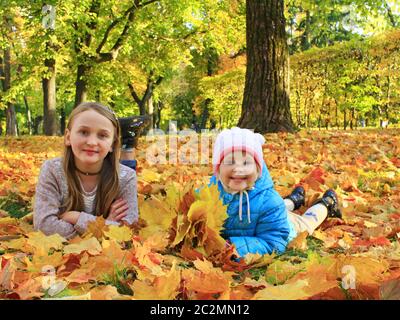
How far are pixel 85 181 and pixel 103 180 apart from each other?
11 cm

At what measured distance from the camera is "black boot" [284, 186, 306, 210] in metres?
3.45

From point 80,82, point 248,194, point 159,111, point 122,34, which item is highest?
point 122,34

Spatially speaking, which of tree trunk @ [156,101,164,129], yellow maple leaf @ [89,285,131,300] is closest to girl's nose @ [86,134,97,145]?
yellow maple leaf @ [89,285,131,300]

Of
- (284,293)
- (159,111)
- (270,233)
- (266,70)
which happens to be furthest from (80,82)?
(159,111)

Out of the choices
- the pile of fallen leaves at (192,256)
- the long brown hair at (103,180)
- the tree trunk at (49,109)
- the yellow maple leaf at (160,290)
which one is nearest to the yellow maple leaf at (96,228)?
the pile of fallen leaves at (192,256)

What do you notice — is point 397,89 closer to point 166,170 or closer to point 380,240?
point 166,170

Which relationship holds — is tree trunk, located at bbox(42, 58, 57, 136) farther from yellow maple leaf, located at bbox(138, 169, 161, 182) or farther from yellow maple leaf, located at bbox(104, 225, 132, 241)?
yellow maple leaf, located at bbox(104, 225, 132, 241)

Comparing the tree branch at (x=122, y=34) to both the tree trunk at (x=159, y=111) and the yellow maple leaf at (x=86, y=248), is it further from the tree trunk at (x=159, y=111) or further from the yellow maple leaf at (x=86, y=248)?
the tree trunk at (x=159, y=111)

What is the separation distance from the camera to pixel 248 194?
8.36 ft

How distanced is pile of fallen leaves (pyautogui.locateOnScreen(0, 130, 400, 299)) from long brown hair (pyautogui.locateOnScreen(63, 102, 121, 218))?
0.24 metres

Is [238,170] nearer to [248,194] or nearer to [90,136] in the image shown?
[248,194]

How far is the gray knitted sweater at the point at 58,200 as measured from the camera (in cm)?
257
